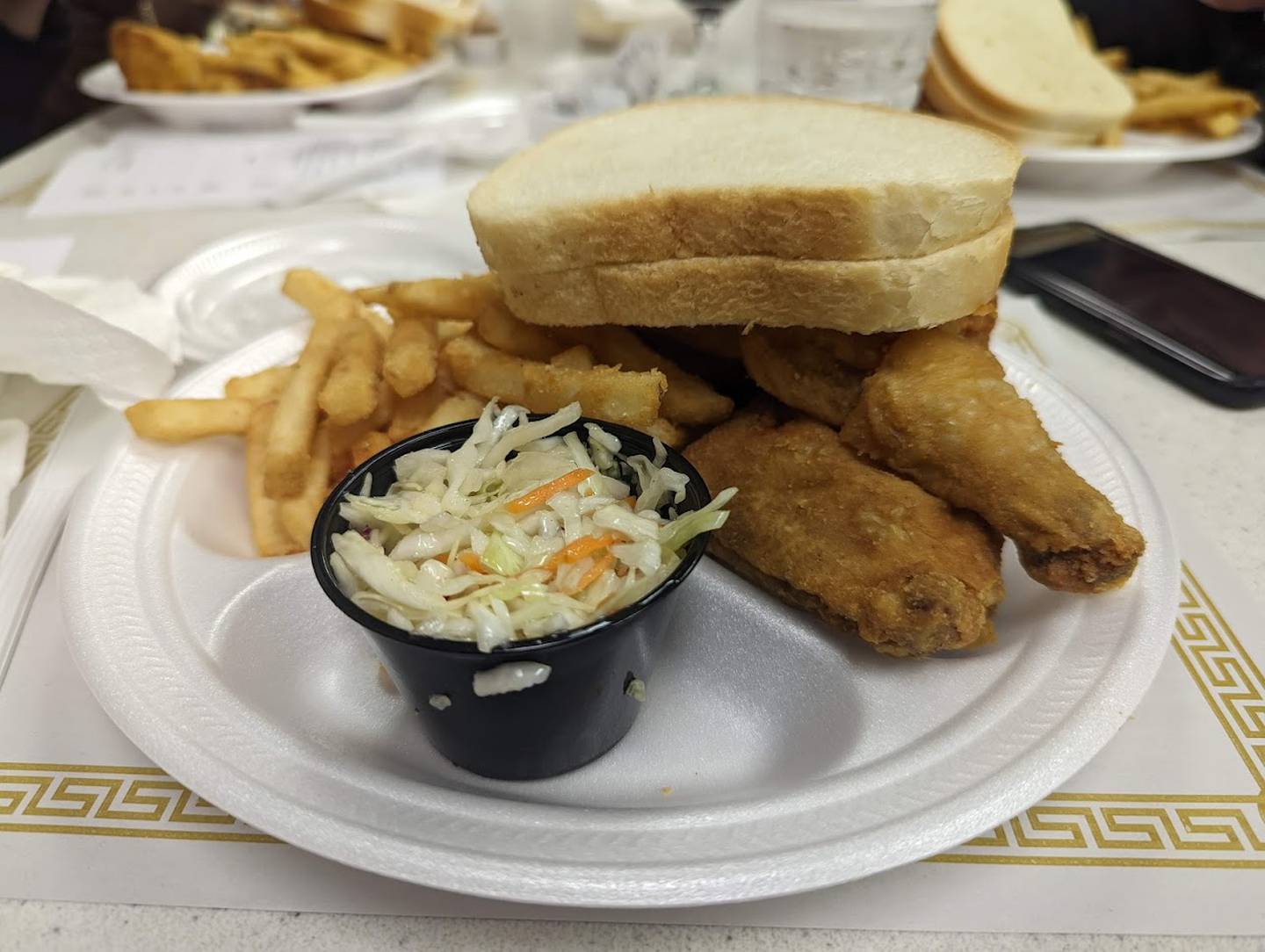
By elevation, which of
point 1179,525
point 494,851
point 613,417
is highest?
point 613,417

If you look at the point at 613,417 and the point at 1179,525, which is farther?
the point at 1179,525

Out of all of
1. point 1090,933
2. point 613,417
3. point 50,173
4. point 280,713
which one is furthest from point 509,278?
point 50,173

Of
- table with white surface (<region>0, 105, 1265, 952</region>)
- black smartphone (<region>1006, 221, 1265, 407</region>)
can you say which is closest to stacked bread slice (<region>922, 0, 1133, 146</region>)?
table with white surface (<region>0, 105, 1265, 952</region>)

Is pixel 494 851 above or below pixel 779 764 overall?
above

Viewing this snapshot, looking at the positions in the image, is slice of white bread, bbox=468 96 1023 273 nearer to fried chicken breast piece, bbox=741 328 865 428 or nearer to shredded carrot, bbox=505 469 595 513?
fried chicken breast piece, bbox=741 328 865 428

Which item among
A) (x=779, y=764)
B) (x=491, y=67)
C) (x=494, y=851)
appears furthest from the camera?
(x=491, y=67)

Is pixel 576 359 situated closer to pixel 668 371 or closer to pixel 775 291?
pixel 668 371

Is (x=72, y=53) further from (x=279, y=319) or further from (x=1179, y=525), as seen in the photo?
(x=1179, y=525)
